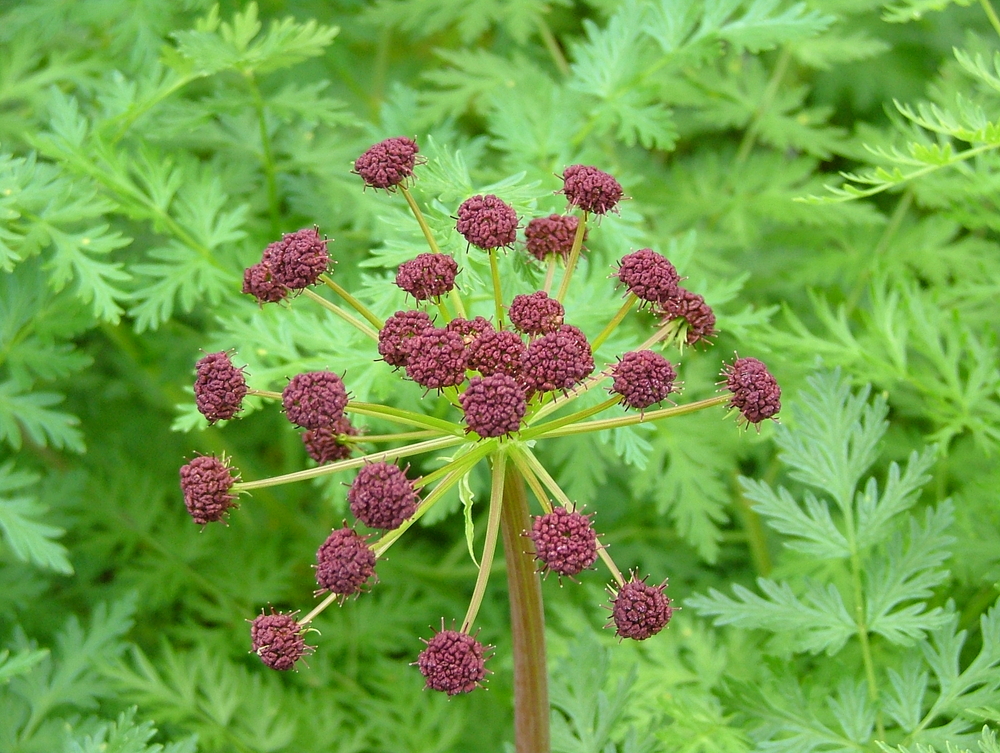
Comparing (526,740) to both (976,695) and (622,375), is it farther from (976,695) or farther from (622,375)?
(976,695)

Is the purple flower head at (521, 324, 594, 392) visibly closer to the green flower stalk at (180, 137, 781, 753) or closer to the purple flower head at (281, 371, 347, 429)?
the green flower stalk at (180, 137, 781, 753)

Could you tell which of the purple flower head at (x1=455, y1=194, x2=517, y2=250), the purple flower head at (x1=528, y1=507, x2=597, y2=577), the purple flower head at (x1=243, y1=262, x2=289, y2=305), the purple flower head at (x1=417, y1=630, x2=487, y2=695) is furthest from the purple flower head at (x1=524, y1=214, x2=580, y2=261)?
the purple flower head at (x1=417, y1=630, x2=487, y2=695)

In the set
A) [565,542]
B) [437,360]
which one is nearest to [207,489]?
[437,360]

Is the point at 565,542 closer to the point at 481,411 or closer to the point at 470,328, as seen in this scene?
the point at 481,411

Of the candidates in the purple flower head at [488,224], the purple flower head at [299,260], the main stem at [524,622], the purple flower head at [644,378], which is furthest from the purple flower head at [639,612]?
the purple flower head at [299,260]

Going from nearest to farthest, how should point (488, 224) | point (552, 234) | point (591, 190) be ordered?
point (488, 224)
point (591, 190)
point (552, 234)

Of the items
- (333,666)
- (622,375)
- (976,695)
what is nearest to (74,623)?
(333,666)

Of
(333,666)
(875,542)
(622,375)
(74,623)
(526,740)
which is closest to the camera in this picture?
(622,375)
